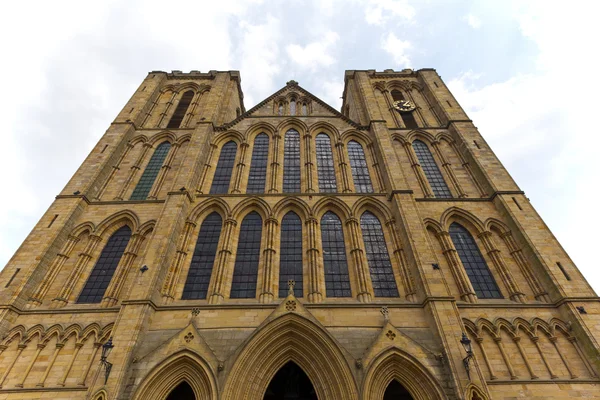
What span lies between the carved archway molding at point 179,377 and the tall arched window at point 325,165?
10249 mm

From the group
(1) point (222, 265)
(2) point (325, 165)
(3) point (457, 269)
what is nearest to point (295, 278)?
(1) point (222, 265)

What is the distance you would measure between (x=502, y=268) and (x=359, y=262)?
21.1 feet

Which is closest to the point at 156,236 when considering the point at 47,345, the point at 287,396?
the point at 47,345

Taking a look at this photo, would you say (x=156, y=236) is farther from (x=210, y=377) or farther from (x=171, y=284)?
(x=210, y=377)

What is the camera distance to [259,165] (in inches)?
755

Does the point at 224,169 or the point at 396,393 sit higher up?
the point at 224,169

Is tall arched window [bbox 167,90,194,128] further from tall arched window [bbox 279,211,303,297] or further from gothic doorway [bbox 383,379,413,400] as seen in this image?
gothic doorway [bbox 383,379,413,400]

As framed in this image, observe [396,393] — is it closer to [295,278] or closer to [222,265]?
[295,278]

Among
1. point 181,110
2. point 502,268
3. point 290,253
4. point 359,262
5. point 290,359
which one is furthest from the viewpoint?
point 181,110

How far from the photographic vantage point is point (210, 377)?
10.2 meters

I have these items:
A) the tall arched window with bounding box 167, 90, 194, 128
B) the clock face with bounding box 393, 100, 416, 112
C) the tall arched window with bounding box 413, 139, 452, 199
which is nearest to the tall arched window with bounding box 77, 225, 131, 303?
the tall arched window with bounding box 167, 90, 194, 128

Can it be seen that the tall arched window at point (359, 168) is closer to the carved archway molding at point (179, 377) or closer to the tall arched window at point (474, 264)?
the tall arched window at point (474, 264)

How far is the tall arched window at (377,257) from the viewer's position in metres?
13.4

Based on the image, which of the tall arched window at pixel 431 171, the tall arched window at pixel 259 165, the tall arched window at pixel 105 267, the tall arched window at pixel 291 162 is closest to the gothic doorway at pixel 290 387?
the tall arched window at pixel 105 267
